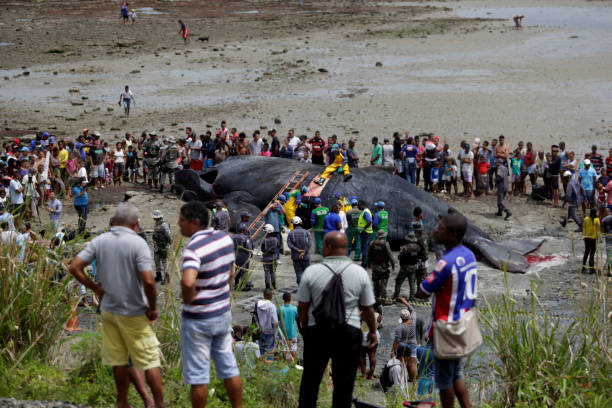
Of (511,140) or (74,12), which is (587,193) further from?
(74,12)

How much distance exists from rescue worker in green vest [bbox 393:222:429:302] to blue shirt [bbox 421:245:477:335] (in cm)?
751

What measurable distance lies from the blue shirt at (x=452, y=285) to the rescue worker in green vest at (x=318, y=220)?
1006 centimetres

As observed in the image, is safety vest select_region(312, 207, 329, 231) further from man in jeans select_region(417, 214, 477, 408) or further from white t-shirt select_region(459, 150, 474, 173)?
man in jeans select_region(417, 214, 477, 408)

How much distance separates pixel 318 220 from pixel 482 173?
6568 millimetres

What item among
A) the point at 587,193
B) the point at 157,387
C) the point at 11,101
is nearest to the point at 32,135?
the point at 11,101

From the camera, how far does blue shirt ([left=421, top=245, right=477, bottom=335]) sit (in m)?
5.79

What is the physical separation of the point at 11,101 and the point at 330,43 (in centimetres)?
1813

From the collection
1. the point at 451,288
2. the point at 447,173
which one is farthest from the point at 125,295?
the point at 447,173

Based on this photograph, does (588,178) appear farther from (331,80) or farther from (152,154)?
(331,80)

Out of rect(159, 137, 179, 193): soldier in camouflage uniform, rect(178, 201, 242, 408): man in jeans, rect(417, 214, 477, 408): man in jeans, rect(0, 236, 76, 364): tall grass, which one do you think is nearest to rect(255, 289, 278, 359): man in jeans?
rect(0, 236, 76, 364): tall grass

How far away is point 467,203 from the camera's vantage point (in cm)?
2016

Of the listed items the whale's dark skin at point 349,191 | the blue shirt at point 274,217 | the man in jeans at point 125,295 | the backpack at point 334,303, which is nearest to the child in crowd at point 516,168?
the whale's dark skin at point 349,191

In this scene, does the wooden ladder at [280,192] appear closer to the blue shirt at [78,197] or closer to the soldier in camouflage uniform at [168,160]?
the soldier in camouflage uniform at [168,160]

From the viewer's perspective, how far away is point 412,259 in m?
13.4
